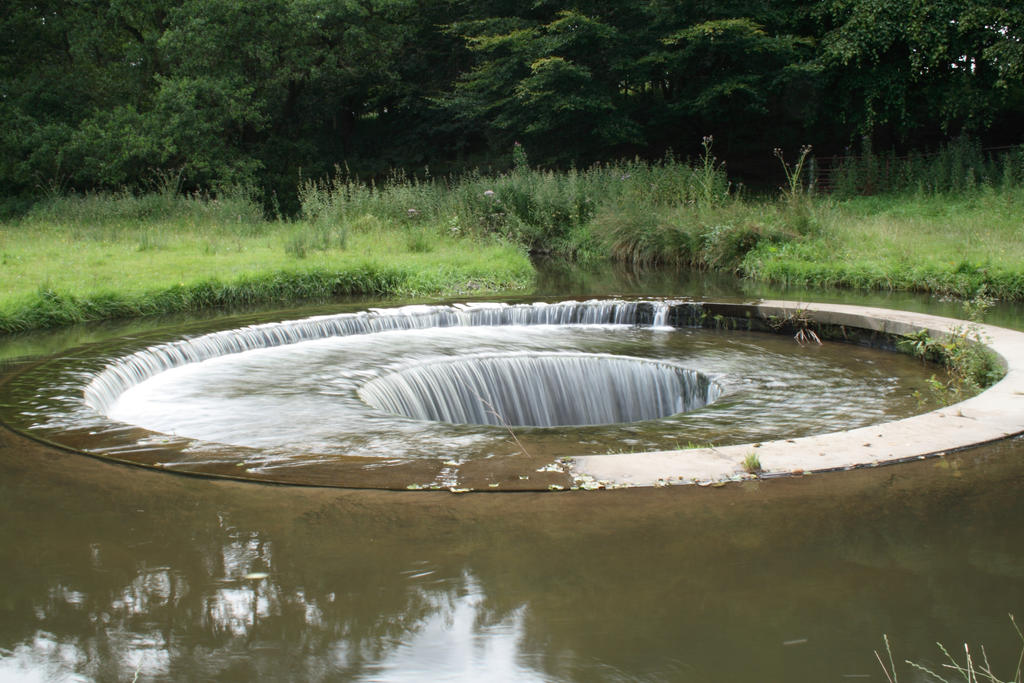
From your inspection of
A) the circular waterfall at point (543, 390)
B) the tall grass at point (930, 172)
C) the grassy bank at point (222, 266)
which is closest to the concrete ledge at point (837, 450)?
the circular waterfall at point (543, 390)

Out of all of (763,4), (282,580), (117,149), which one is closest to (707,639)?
(282,580)

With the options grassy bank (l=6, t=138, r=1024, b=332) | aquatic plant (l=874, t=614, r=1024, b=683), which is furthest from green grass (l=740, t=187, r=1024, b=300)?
aquatic plant (l=874, t=614, r=1024, b=683)

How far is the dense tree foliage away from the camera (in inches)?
939

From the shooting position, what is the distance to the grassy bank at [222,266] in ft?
36.6

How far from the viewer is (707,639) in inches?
119

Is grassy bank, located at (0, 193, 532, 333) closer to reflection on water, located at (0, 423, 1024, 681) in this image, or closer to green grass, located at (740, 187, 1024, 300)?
green grass, located at (740, 187, 1024, 300)

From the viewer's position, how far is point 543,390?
7.88 meters

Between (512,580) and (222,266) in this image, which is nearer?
(512,580)

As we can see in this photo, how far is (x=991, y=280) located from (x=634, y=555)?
31.2 feet

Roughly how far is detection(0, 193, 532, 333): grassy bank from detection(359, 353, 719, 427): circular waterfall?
5.13m

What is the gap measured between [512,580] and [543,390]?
4441mm

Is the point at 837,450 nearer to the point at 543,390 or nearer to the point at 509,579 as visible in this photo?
the point at 509,579

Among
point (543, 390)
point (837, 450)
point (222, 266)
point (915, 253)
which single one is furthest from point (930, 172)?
point (837, 450)

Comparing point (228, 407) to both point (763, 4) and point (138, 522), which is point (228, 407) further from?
point (763, 4)
